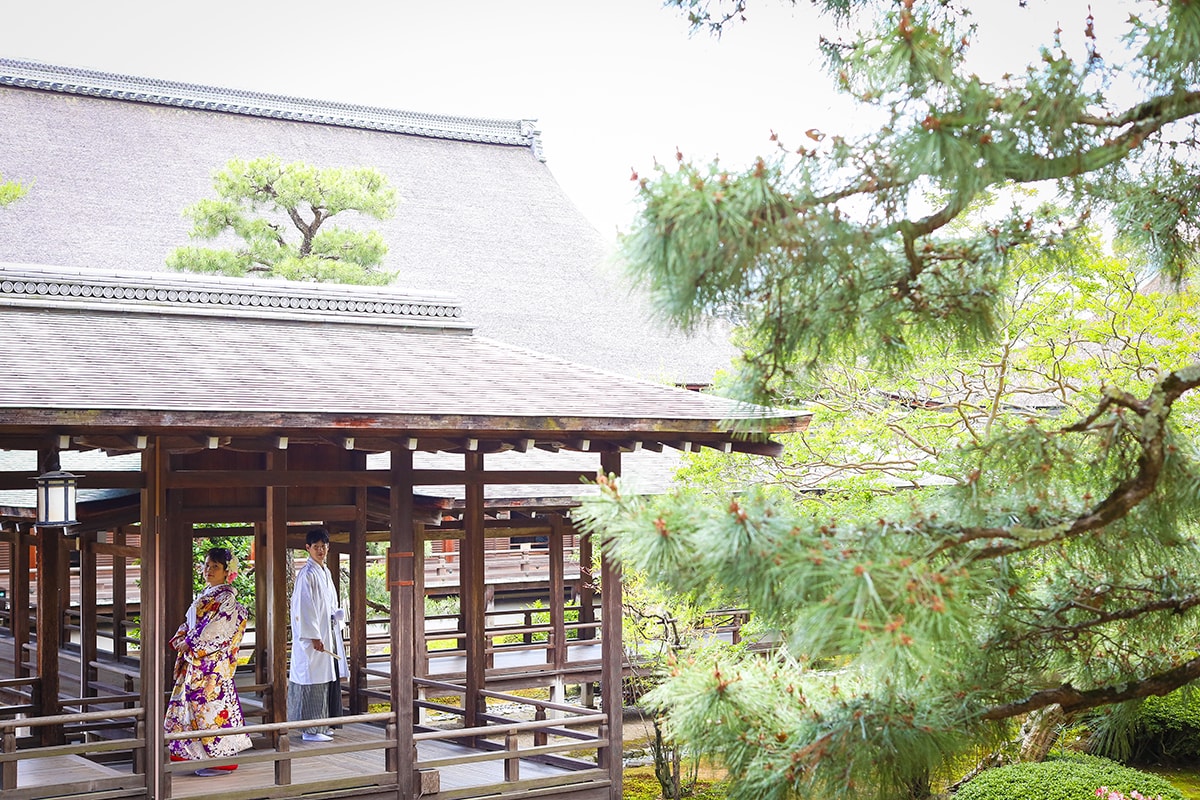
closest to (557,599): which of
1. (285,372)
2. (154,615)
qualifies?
(285,372)

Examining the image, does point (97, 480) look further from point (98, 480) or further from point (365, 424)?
point (365, 424)

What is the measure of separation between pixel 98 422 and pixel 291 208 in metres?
9.17

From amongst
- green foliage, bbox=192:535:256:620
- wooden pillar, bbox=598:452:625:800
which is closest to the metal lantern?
wooden pillar, bbox=598:452:625:800

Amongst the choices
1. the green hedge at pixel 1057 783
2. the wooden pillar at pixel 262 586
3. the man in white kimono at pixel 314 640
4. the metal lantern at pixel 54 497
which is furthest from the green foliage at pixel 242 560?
the green hedge at pixel 1057 783

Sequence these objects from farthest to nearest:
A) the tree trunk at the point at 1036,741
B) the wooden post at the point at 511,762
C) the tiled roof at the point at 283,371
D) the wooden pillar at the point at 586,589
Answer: the wooden pillar at the point at 586,589
the tree trunk at the point at 1036,741
the wooden post at the point at 511,762
the tiled roof at the point at 283,371

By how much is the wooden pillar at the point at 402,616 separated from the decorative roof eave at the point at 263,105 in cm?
1872

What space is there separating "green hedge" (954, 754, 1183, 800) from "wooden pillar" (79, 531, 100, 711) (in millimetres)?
6891

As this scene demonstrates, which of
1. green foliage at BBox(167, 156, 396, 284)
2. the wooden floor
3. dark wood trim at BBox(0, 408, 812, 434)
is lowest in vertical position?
the wooden floor

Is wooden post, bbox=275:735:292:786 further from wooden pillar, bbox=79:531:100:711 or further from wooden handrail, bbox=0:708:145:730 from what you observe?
wooden pillar, bbox=79:531:100:711

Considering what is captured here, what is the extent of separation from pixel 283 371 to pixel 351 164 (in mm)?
18105

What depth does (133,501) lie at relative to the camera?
9.70 metres

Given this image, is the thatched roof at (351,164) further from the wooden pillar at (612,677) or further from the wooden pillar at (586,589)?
the wooden pillar at (612,677)

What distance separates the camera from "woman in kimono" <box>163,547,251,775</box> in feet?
24.8

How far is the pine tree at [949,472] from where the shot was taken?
3162 mm
